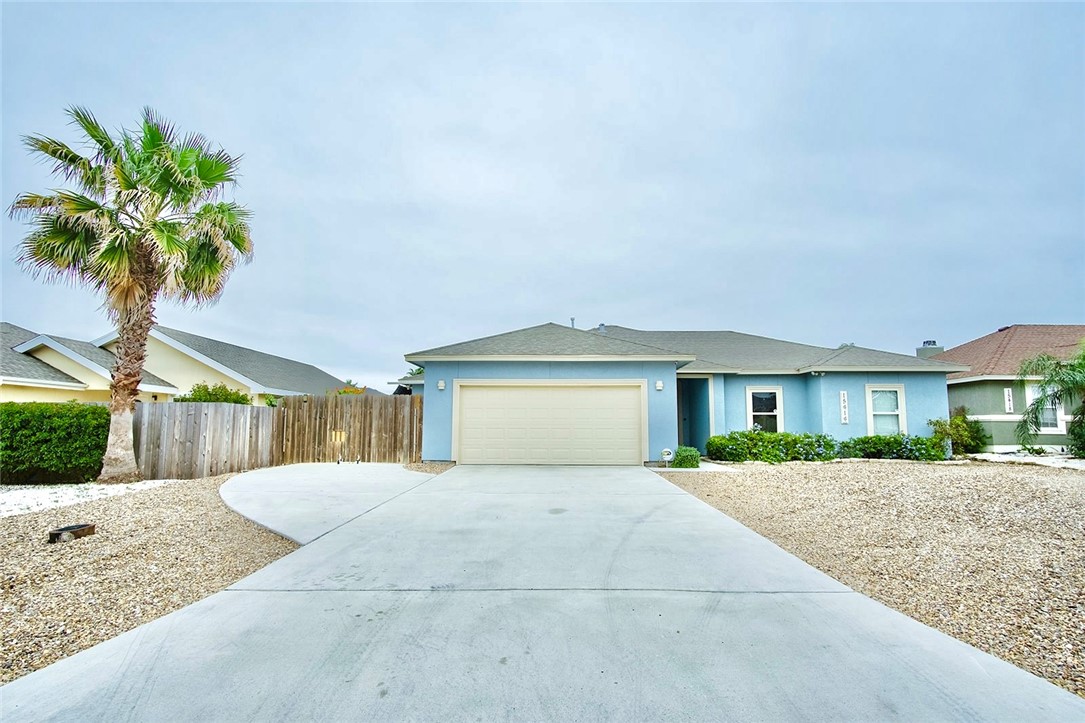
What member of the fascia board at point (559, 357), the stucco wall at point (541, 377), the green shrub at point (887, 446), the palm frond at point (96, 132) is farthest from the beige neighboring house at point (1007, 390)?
the palm frond at point (96, 132)

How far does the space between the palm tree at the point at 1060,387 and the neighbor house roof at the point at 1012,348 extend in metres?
2.37

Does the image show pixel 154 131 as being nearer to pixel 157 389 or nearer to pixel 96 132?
pixel 96 132

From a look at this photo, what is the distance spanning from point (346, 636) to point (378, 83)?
504 inches

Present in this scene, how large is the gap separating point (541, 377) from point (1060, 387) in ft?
41.9

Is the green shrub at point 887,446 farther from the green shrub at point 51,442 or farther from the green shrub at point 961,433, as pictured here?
the green shrub at point 51,442

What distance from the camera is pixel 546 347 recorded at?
12.2 m

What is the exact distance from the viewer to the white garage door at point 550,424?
464 inches

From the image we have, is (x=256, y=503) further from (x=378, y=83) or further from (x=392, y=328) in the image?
(x=392, y=328)

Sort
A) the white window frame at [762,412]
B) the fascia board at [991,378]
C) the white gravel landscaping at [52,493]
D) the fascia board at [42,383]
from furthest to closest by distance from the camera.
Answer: the fascia board at [991,378]
the white window frame at [762,412]
the fascia board at [42,383]
the white gravel landscaping at [52,493]

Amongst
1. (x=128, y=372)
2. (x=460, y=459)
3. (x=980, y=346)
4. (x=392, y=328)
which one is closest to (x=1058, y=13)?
(x=980, y=346)

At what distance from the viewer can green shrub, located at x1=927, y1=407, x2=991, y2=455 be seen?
522 inches

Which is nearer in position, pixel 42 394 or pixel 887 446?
pixel 887 446

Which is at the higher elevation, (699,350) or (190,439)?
(699,350)

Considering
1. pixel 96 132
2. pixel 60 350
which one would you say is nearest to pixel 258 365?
pixel 60 350
